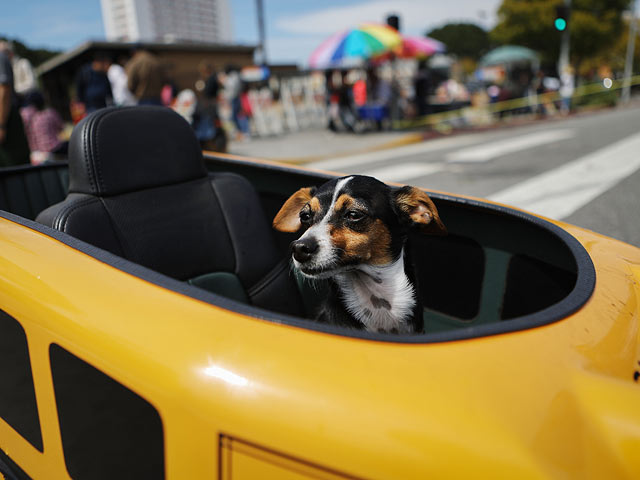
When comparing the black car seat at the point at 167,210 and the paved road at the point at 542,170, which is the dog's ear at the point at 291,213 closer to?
the black car seat at the point at 167,210

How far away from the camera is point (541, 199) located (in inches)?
240

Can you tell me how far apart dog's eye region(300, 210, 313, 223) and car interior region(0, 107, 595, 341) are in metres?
0.36

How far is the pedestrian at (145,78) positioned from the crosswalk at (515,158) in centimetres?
325

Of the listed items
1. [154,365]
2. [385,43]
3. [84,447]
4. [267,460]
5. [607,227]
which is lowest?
[607,227]

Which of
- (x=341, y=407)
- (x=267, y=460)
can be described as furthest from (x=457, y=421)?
(x=267, y=460)

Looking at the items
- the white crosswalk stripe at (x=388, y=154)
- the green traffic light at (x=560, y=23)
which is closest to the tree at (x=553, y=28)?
the green traffic light at (x=560, y=23)

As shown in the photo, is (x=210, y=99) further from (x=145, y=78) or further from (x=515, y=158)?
(x=515, y=158)

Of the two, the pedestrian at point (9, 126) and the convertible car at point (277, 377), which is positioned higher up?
the pedestrian at point (9, 126)

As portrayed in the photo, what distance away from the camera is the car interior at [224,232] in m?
2.07

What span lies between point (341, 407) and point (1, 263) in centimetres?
122

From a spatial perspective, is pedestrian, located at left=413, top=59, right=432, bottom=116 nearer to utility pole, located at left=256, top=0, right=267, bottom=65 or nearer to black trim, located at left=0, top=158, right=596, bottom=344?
utility pole, located at left=256, top=0, right=267, bottom=65

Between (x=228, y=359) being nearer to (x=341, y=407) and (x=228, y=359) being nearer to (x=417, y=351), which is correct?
(x=341, y=407)

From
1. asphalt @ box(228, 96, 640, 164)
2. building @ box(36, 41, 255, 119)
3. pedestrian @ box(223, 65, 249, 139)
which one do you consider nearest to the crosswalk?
asphalt @ box(228, 96, 640, 164)

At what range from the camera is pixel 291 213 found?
2363mm
